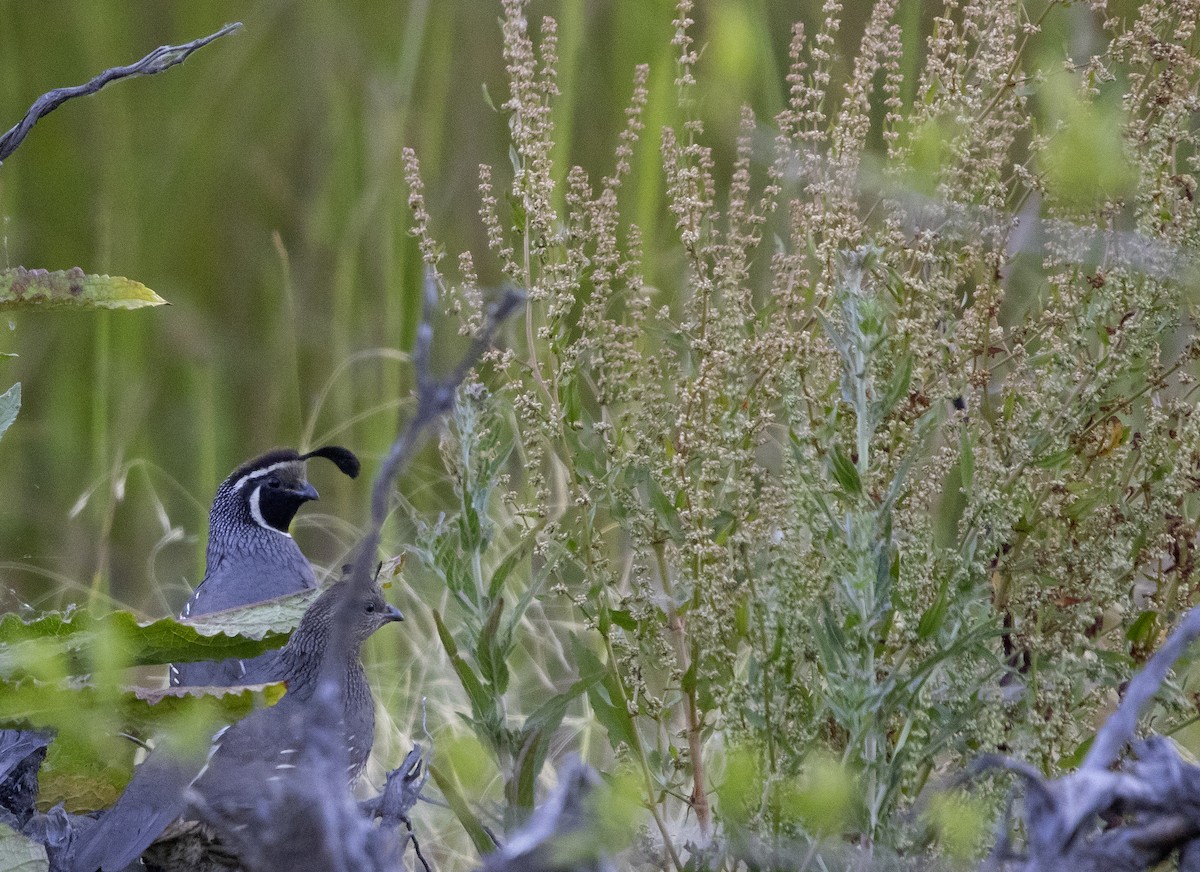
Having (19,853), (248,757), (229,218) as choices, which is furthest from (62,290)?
(229,218)

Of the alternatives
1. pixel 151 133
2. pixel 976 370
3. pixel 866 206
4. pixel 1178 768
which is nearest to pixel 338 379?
pixel 151 133

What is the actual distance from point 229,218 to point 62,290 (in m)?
1.22

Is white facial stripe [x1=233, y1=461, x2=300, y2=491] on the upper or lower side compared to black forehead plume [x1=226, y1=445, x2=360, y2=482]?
lower

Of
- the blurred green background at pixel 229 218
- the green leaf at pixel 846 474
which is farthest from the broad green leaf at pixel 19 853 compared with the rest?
the blurred green background at pixel 229 218

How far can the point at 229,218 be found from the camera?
7.88 feet

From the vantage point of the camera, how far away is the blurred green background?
2.29 meters

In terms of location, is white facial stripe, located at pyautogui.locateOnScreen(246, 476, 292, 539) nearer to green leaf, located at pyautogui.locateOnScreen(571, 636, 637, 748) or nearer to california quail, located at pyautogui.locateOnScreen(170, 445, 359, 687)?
california quail, located at pyautogui.locateOnScreen(170, 445, 359, 687)

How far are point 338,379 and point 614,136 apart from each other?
1.93 ft

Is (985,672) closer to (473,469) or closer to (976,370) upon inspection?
(976,370)

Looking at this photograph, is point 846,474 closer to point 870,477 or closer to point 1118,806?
point 870,477

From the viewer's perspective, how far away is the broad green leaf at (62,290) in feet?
3.97

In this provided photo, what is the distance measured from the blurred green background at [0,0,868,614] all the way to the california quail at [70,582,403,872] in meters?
0.63

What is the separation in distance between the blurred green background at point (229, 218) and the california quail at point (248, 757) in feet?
2.07

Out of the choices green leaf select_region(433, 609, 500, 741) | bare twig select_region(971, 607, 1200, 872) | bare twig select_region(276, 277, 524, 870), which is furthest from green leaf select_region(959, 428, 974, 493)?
bare twig select_region(276, 277, 524, 870)
